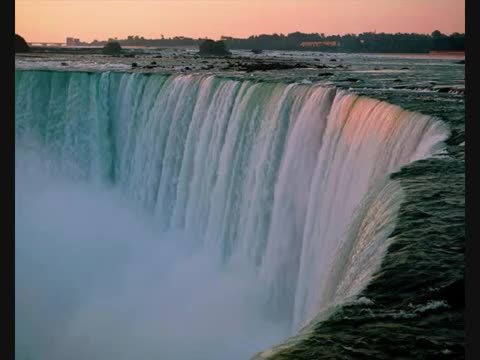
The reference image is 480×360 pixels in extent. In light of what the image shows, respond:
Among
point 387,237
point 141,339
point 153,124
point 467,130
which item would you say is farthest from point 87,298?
point 387,237

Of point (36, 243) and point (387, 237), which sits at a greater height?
point (387, 237)

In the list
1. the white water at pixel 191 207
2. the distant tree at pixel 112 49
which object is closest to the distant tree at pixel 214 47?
the distant tree at pixel 112 49

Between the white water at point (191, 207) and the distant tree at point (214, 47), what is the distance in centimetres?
2821

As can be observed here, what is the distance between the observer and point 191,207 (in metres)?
17.4

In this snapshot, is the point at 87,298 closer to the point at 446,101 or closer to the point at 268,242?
the point at 268,242

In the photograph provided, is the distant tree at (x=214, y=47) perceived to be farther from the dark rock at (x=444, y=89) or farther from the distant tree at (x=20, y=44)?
the dark rock at (x=444, y=89)

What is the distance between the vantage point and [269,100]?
15.2 metres

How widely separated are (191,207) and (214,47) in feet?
115

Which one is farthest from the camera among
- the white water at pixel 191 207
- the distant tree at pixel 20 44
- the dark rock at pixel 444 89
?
the distant tree at pixel 20 44

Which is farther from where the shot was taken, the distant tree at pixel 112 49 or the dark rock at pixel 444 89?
the distant tree at pixel 112 49

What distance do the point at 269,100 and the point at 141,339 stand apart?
544 centimetres

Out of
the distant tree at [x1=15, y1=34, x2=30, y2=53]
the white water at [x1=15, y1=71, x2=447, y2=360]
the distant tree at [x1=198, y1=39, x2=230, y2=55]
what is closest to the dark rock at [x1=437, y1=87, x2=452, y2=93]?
the white water at [x1=15, y1=71, x2=447, y2=360]

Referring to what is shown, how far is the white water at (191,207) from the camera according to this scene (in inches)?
418

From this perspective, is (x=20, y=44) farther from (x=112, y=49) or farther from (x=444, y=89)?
(x=444, y=89)
